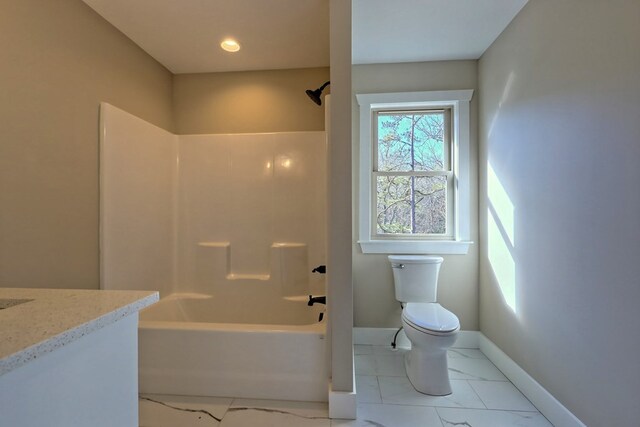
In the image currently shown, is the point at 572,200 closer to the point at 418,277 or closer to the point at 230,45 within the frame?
the point at 418,277

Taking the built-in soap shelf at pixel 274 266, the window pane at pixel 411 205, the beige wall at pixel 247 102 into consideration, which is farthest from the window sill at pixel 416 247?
the beige wall at pixel 247 102

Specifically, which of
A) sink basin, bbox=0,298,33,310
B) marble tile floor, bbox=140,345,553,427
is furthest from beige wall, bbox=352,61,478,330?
sink basin, bbox=0,298,33,310

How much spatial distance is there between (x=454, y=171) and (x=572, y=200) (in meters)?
1.05

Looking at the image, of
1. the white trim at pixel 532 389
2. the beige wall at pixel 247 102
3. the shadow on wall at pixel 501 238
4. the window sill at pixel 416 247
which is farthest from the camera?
the beige wall at pixel 247 102

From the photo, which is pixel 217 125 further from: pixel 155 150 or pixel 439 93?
pixel 439 93

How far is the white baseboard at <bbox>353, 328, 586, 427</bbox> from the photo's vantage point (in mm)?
1431

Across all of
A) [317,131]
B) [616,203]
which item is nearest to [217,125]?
[317,131]

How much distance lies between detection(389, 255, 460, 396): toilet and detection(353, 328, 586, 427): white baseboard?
1.23 feet

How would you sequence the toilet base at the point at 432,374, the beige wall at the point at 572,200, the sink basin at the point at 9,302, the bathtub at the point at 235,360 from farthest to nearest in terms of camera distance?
the toilet base at the point at 432,374 → the bathtub at the point at 235,360 → the beige wall at the point at 572,200 → the sink basin at the point at 9,302

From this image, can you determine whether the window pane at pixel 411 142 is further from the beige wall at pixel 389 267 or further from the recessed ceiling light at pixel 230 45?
the recessed ceiling light at pixel 230 45

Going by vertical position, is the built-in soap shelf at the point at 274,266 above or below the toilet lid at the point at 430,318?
above

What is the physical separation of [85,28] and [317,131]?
1568 mm

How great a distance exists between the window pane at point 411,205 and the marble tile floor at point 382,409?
3.65 ft

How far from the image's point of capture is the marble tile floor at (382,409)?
145 centimetres
